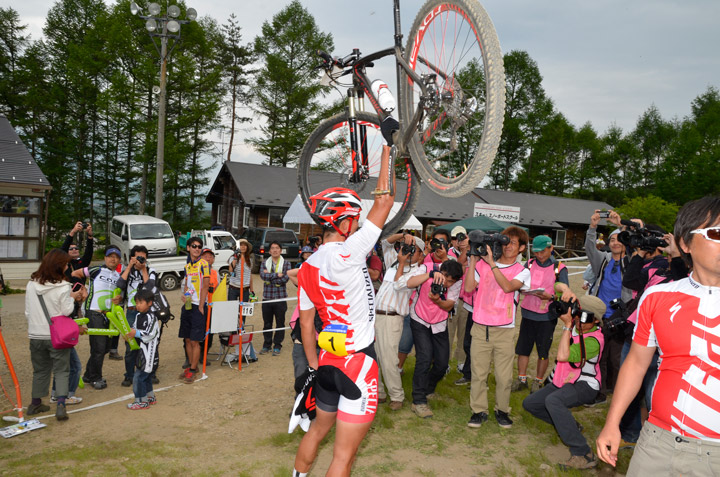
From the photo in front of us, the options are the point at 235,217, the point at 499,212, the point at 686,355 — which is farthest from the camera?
the point at 235,217

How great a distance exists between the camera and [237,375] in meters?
6.97

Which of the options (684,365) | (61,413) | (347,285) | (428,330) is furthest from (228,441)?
(684,365)

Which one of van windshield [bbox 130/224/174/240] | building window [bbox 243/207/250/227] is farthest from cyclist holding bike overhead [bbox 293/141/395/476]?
building window [bbox 243/207/250/227]

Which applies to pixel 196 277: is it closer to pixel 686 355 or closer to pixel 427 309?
pixel 427 309

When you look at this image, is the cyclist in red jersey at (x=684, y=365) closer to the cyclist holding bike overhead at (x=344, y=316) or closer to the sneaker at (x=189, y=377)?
the cyclist holding bike overhead at (x=344, y=316)

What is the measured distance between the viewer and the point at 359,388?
2791 millimetres

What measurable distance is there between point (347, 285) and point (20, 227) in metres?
18.2

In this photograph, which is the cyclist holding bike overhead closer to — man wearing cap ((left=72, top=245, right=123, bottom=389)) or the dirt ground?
the dirt ground

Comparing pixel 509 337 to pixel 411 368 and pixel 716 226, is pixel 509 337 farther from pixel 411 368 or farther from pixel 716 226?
pixel 716 226

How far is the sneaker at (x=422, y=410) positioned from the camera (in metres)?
5.33

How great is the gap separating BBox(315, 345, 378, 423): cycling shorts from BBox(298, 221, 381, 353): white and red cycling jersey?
80 millimetres

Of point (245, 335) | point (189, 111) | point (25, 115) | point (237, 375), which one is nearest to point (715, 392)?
point (237, 375)

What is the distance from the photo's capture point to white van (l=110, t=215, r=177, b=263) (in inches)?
705

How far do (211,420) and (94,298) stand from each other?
2817mm
